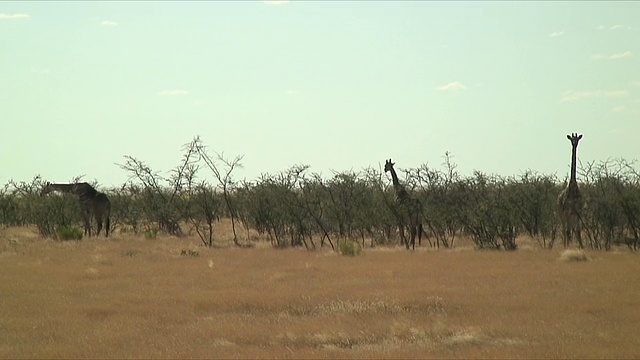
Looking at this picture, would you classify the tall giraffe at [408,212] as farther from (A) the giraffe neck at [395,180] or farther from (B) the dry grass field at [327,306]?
(B) the dry grass field at [327,306]

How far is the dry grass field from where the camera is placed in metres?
10.4

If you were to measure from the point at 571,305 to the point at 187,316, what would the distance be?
6.22 m

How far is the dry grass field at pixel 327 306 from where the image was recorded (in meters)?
10.4

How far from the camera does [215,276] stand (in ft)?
58.5

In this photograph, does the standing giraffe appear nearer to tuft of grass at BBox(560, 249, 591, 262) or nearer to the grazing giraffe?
tuft of grass at BBox(560, 249, 591, 262)

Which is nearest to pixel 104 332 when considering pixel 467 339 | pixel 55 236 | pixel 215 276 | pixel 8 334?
pixel 8 334

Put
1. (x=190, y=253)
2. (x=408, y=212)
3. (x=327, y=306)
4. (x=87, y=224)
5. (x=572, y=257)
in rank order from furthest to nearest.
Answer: (x=87, y=224) → (x=408, y=212) → (x=190, y=253) → (x=572, y=257) → (x=327, y=306)

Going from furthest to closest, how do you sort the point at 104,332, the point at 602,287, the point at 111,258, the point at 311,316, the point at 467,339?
the point at 111,258 → the point at 602,287 → the point at 311,316 → the point at 104,332 → the point at 467,339

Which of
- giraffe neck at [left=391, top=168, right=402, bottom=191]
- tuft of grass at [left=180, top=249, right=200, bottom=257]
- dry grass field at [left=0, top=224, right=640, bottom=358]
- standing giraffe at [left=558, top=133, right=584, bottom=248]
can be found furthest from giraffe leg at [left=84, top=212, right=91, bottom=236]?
standing giraffe at [left=558, top=133, right=584, bottom=248]

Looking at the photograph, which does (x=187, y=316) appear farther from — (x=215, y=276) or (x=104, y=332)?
(x=215, y=276)

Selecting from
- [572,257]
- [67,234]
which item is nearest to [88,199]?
[67,234]

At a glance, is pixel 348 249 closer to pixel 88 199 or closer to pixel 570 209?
pixel 570 209

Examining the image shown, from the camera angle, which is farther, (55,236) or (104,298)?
(55,236)

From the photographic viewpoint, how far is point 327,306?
13.3 meters
